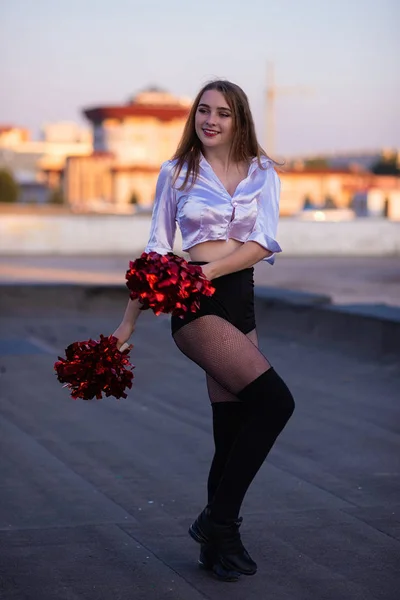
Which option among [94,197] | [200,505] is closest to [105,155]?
[94,197]

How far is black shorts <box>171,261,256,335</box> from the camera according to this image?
4.31 meters

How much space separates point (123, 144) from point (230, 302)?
168 metres

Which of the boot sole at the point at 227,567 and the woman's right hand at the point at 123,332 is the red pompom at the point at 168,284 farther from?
the boot sole at the point at 227,567

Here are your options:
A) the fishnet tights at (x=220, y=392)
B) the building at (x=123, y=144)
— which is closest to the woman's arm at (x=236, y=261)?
the fishnet tights at (x=220, y=392)

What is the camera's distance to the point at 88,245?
40.1 m

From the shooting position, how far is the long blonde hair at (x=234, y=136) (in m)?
4.44

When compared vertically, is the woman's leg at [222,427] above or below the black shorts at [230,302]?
below

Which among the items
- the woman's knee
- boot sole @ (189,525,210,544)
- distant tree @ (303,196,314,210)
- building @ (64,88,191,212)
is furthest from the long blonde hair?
building @ (64,88,191,212)

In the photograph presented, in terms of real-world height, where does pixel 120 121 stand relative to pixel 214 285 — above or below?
below

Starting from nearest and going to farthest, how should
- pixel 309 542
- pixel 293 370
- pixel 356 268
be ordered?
pixel 309 542 < pixel 293 370 < pixel 356 268

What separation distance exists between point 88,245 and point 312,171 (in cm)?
11249

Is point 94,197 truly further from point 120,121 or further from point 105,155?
point 120,121

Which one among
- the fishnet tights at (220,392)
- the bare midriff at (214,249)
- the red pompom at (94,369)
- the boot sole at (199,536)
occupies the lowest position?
the boot sole at (199,536)

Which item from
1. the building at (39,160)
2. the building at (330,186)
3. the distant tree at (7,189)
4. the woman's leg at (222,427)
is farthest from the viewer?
the building at (39,160)
